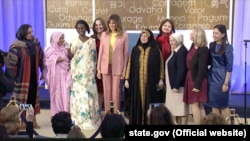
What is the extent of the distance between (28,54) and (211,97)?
87.1 inches

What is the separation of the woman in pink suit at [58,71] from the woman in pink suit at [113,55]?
43cm

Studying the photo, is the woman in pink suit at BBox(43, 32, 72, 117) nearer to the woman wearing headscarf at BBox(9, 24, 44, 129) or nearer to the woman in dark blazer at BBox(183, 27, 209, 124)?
the woman wearing headscarf at BBox(9, 24, 44, 129)

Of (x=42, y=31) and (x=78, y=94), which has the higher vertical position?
(x=42, y=31)

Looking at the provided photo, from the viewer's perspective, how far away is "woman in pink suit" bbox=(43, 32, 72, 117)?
225 inches

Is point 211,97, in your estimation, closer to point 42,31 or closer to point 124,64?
point 124,64

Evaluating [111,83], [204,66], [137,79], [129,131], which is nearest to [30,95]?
[111,83]

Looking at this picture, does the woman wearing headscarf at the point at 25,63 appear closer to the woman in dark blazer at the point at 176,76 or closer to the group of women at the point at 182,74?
the group of women at the point at 182,74

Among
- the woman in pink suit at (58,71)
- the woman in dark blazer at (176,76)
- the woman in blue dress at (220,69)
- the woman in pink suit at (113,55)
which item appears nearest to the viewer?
the woman in blue dress at (220,69)

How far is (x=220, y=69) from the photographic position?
5141 mm

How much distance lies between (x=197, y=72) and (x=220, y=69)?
255 mm

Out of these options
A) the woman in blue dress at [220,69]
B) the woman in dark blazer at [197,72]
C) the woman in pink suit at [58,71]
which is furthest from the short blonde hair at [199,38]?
the woman in pink suit at [58,71]

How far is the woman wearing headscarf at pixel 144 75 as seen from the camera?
5266 millimetres

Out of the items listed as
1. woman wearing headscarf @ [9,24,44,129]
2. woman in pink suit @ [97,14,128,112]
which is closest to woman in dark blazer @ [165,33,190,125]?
woman in pink suit @ [97,14,128,112]

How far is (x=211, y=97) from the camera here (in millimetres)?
5238
